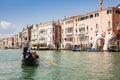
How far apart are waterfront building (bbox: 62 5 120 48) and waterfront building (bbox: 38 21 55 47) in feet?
25.3

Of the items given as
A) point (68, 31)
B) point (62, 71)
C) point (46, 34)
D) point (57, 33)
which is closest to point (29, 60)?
point (62, 71)

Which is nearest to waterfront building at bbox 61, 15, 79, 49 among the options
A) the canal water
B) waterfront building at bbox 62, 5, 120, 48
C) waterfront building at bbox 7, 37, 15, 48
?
waterfront building at bbox 62, 5, 120, 48

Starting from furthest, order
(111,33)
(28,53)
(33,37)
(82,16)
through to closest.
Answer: (33,37)
(82,16)
(111,33)
(28,53)

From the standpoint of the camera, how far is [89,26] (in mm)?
55375

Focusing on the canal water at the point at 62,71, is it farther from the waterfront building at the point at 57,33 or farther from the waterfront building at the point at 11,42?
the waterfront building at the point at 11,42

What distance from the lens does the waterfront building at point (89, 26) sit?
49406mm

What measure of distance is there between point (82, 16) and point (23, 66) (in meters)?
43.1

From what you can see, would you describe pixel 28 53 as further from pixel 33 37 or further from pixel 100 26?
pixel 33 37

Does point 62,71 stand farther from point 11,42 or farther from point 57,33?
point 11,42

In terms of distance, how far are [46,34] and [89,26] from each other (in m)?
25.4

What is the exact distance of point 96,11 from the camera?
173 ft

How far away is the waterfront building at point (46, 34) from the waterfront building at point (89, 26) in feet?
25.3

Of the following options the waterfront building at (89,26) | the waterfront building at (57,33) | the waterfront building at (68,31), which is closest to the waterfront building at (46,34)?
the waterfront building at (57,33)

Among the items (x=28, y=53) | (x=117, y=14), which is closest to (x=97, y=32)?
(x=117, y=14)
